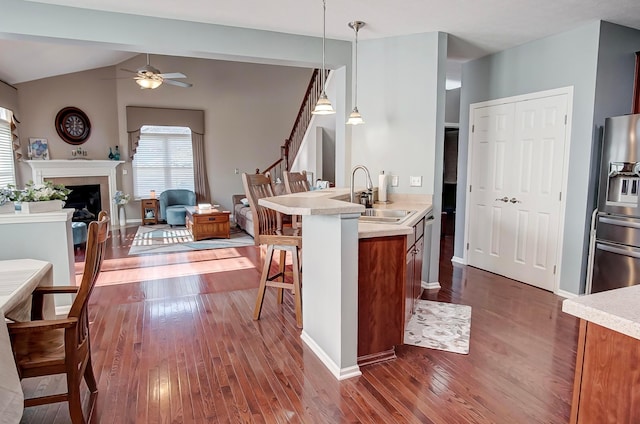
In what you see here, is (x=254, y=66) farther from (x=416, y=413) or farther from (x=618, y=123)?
(x=416, y=413)

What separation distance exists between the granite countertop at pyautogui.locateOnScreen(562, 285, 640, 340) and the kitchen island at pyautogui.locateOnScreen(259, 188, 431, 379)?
1294mm

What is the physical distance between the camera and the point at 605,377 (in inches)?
39.8

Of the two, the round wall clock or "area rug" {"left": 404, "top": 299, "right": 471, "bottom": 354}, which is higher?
the round wall clock

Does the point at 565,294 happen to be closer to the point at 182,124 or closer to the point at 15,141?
the point at 182,124

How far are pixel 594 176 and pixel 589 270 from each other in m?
0.90

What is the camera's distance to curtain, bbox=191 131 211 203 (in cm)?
930

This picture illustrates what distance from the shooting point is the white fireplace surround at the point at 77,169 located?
748cm

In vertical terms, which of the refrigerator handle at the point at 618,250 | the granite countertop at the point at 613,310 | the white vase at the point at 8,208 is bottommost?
the refrigerator handle at the point at 618,250

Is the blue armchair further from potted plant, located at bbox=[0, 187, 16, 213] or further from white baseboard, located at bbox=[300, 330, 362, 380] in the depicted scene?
white baseboard, located at bbox=[300, 330, 362, 380]

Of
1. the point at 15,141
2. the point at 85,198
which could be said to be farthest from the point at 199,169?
the point at 15,141

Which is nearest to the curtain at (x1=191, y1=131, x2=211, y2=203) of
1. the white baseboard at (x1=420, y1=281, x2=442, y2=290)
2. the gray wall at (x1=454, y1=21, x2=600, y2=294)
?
the white baseboard at (x1=420, y1=281, x2=442, y2=290)

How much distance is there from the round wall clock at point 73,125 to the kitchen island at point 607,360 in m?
9.24

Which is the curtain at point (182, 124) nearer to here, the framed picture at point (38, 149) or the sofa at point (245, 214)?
the sofa at point (245, 214)

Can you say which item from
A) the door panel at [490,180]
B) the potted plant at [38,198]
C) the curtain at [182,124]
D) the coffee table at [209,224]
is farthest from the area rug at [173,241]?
the door panel at [490,180]
